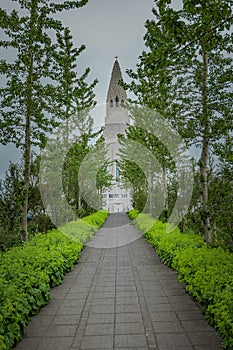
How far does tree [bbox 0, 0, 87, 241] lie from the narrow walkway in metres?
2.80

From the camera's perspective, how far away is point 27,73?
26.5 ft

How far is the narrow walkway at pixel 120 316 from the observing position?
364 cm

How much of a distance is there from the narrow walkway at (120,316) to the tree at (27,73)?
2.80m

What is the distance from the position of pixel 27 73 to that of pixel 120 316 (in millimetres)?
6227

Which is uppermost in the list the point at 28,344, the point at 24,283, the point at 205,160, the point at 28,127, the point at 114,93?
the point at 114,93

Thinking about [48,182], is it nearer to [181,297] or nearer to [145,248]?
[145,248]

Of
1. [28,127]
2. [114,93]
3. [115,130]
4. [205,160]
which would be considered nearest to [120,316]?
[205,160]

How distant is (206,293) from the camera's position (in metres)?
4.04

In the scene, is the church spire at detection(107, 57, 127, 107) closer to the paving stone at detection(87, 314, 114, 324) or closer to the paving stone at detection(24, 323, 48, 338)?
the paving stone at detection(87, 314, 114, 324)

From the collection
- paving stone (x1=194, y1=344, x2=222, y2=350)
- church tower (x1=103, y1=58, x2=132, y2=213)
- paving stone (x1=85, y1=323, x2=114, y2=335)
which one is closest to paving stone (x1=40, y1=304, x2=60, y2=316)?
paving stone (x1=85, y1=323, x2=114, y2=335)

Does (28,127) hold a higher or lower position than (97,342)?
higher

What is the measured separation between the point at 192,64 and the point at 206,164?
2316 mm

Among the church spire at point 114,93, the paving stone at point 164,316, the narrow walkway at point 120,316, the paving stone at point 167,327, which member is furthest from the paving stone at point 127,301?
the church spire at point 114,93

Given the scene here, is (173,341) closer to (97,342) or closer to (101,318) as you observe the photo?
(97,342)
